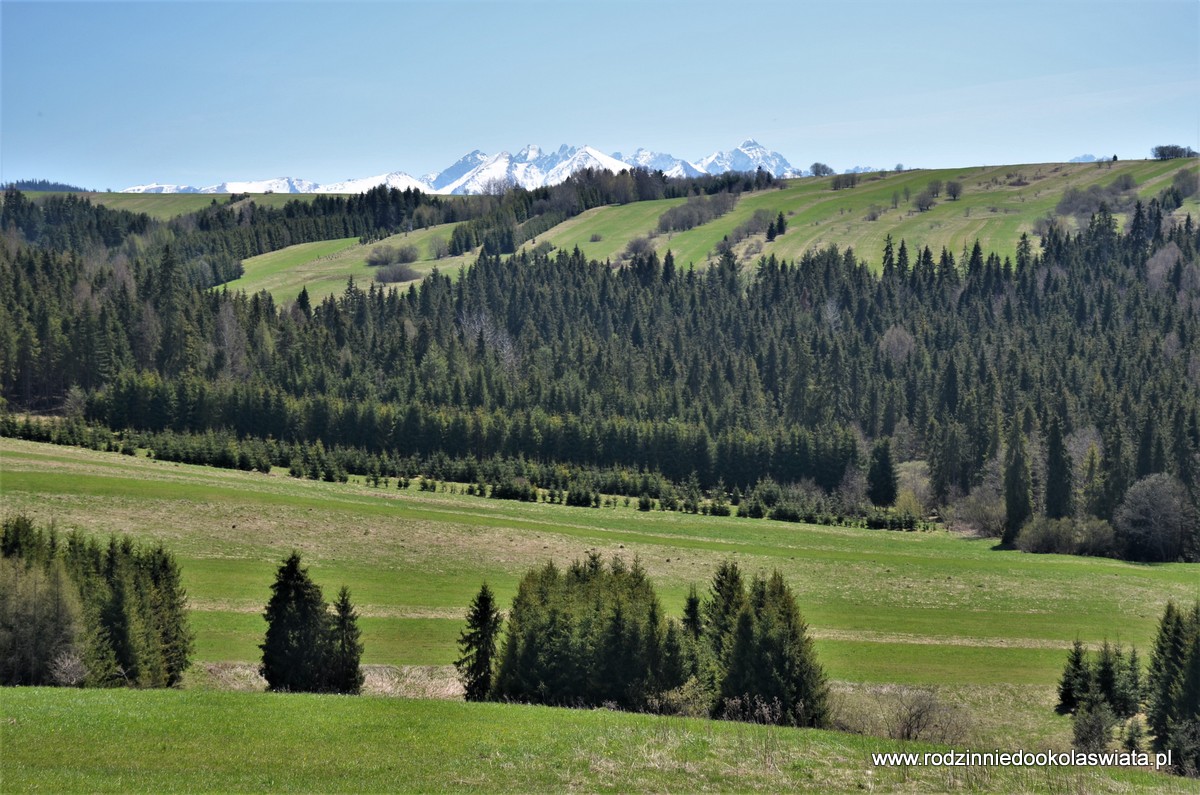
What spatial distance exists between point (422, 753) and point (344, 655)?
20.2 meters

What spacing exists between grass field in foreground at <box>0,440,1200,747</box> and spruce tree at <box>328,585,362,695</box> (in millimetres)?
8521

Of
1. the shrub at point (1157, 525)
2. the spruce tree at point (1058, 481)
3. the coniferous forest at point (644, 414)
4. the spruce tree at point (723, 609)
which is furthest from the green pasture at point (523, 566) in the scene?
the spruce tree at point (1058, 481)

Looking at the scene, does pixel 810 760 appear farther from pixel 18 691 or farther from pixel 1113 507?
pixel 1113 507

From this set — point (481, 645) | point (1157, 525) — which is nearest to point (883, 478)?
point (1157, 525)

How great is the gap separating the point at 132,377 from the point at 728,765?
137 metres

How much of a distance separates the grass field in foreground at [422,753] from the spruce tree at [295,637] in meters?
12.9

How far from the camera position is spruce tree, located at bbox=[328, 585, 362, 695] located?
47531 millimetres

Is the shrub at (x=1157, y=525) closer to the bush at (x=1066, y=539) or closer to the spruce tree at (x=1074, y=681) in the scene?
the bush at (x=1066, y=539)

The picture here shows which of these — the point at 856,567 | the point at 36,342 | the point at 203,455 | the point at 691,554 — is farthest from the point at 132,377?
the point at 856,567

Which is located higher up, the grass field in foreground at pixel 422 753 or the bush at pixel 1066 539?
the grass field in foreground at pixel 422 753

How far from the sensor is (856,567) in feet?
289

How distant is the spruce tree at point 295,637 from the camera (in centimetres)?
4712

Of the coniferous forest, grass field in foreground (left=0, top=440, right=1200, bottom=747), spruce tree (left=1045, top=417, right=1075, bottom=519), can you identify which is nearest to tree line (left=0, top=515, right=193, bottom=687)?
grass field in foreground (left=0, top=440, right=1200, bottom=747)

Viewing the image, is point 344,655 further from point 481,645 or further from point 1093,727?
point 1093,727
